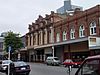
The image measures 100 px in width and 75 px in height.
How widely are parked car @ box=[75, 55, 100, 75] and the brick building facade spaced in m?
36.4

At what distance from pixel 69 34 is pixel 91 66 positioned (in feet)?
160

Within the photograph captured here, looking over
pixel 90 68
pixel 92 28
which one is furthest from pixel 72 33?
pixel 90 68

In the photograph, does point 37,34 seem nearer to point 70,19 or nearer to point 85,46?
point 70,19

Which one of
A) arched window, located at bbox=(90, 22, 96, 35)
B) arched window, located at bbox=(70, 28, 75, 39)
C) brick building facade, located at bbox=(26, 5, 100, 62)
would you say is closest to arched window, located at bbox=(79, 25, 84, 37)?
brick building facade, located at bbox=(26, 5, 100, 62)

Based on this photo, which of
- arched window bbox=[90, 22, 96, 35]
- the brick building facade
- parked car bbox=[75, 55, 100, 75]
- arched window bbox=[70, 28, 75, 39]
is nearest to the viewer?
parked car bbox=[75, 55, 100, 75]

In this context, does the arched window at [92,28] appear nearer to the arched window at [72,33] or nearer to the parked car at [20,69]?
the arched window at [72,33]

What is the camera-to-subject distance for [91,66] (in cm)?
691

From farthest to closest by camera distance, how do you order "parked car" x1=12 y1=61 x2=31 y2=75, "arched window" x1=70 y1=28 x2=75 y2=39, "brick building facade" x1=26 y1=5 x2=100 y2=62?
"arched window" x1=70 y1=28 x2=75 y2=39
"brick building facade" x1=26 y1=5 x2=100 y2=62
"parked car" x1=12 y1=61 x2=31 y2=75

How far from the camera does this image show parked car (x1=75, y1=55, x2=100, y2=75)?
6.71m

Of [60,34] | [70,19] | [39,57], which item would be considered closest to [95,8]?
[70,19]

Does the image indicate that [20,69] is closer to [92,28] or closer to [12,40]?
[92,28]

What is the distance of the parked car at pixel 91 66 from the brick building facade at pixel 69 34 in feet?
119

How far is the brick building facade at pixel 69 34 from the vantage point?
46562mm

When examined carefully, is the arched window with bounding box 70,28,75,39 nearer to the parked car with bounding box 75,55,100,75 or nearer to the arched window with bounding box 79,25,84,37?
the arched window with bounding box 79,25,84,37
